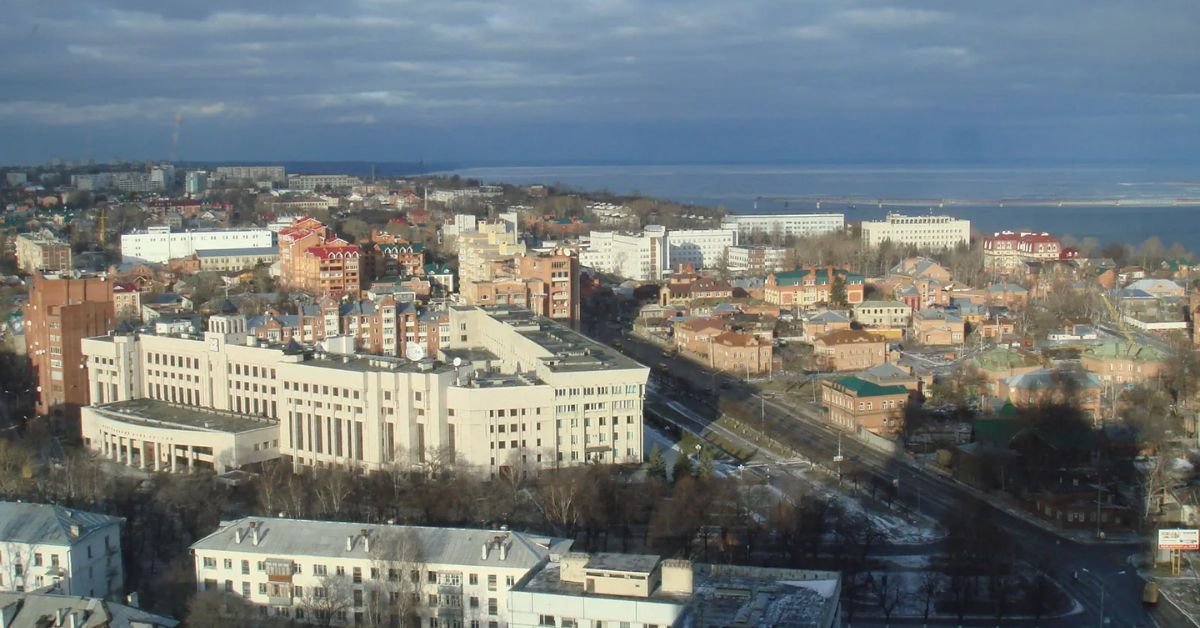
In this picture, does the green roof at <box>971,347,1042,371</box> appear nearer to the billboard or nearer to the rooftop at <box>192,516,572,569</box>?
the billboard

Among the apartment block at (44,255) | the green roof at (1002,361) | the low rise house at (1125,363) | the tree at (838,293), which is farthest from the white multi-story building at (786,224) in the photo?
the low rise house at (1125,363)

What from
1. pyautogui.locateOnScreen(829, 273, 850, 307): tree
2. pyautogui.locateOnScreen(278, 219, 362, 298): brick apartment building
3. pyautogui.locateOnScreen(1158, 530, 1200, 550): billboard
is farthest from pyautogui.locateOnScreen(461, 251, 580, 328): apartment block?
pyautogui.locateOnScreen(1158, 530, 1200, 550): billboard

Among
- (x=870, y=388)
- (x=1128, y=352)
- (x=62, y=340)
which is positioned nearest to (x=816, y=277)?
(x=1128, y=352)

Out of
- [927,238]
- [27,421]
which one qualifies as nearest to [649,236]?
[927,238]

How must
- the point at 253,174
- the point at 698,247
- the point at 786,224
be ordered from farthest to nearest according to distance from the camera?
the point at 253,174, the point at 786,224, the point at 698,247

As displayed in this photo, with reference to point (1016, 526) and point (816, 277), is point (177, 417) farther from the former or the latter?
point (816, 277)

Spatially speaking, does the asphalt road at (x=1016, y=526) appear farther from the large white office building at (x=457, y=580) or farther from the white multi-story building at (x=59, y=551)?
the white multi-story building at (x=59, y=551)

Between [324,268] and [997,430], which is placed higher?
[324,268]
